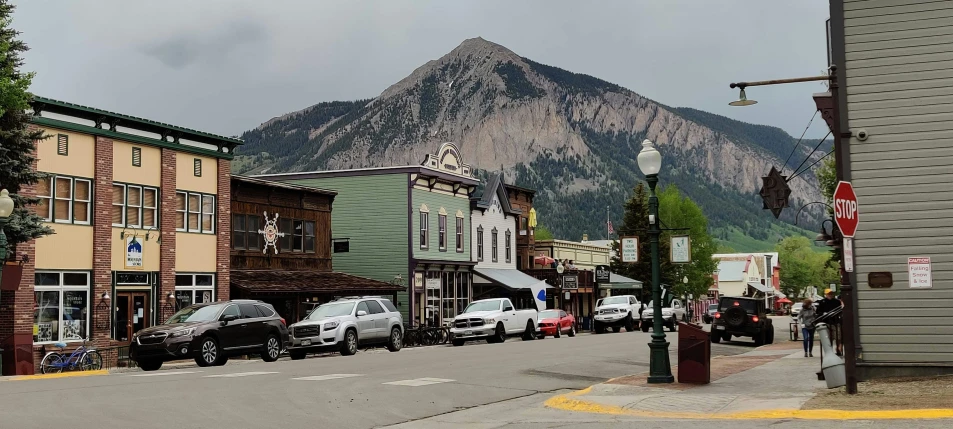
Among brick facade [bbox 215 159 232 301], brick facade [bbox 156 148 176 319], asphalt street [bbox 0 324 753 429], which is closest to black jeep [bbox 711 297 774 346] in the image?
asphalt street [bbox 0 324 753 429]

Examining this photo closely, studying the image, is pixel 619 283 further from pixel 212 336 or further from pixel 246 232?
pixel 212 336

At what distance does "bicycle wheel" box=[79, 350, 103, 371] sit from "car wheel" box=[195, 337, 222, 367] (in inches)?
228

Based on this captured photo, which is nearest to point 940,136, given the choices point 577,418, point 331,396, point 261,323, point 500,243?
point 577,418

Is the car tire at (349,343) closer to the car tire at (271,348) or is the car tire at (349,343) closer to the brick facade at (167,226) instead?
the car tire at (271,348)

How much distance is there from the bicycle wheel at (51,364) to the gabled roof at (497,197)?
29.7m

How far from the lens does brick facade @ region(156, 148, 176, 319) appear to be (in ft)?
112

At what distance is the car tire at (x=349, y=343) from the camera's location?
1141 inches

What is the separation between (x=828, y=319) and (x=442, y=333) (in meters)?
27.1

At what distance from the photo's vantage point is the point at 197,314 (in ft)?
82.6

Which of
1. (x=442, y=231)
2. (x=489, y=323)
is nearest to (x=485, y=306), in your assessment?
(x=489, y=323)

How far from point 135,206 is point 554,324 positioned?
19978 mm

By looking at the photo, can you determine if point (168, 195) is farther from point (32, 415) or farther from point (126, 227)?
point (32, 415)

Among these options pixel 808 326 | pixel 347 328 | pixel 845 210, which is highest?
pixel 845 210

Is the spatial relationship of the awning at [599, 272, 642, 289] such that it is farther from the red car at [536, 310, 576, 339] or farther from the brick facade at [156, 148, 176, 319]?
the brick facade at [156, 148, 176, 319]
